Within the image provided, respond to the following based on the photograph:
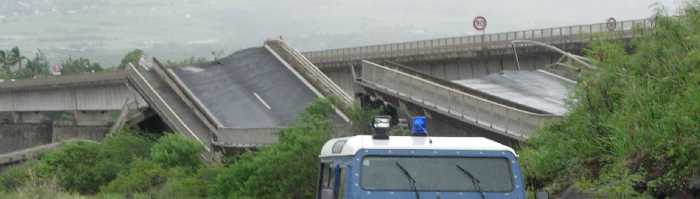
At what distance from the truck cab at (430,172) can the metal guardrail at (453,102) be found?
15709 millimetres

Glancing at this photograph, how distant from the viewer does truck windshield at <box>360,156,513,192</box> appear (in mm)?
11211

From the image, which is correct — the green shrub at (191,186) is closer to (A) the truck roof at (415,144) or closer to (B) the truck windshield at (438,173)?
(A) the truck roof at (415,144)

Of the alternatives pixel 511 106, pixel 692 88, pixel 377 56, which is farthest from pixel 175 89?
pixel 692 88

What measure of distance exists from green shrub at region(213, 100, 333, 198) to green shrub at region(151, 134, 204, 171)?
28.3 feet

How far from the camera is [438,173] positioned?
444 inches

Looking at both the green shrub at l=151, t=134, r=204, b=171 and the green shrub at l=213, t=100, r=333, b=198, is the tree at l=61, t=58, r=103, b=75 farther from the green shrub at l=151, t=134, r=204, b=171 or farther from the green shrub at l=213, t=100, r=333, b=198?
the green shrub at l=213, t=100, r=333, b=198

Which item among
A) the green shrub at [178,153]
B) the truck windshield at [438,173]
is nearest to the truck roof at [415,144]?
the truck windshield at [438,173]

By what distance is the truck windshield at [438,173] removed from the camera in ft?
36.8

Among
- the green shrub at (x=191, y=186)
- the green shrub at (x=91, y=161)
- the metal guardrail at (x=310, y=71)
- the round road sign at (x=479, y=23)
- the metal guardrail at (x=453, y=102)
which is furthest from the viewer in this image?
the round road sign at (x=479, y=23)

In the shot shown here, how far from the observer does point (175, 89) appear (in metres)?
52.4

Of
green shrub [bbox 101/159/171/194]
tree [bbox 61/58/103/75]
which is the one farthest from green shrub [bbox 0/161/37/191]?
tree [bbox 61/58/103/75]

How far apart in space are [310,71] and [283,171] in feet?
80.2

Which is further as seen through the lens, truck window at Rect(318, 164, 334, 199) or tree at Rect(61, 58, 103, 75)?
tree at Rect(61, 58, 103, 75)

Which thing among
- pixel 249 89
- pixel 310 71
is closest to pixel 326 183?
pixel 310 71
